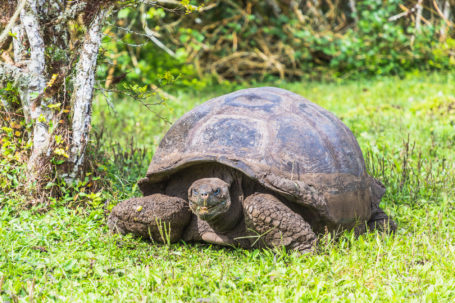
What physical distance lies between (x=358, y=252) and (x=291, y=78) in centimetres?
856

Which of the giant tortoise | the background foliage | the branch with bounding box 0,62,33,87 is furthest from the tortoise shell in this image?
the background foliage

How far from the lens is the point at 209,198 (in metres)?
2.63

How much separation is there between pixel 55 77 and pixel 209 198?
4.41ft

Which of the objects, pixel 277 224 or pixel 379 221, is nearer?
pixel 277 224

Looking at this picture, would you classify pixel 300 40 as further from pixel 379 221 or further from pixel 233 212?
pixel 233 212

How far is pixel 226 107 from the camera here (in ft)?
10.1

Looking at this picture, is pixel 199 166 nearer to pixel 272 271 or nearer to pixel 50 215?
pixel 272 271

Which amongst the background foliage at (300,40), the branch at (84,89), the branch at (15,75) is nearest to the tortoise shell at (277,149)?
the branch at (84,89)

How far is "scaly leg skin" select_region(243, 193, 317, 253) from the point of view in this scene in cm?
266

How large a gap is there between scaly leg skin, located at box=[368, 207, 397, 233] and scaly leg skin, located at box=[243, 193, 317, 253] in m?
0.67

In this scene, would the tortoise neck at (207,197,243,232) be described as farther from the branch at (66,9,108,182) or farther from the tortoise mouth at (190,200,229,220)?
the branch at (66,9,108,182)

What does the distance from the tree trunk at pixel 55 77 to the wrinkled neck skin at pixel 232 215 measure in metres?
1.07

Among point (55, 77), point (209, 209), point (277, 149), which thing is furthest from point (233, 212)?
point (55, 77)

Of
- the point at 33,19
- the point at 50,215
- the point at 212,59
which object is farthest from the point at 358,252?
the point at 212,59
